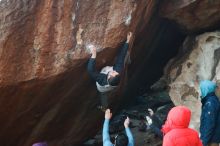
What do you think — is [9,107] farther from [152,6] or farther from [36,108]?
[152,6]

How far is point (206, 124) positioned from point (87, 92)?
304 centimetres

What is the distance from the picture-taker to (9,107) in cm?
785

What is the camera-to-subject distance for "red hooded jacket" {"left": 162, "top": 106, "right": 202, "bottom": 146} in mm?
4871

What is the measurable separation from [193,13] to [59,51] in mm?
3266

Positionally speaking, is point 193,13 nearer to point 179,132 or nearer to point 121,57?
point 121,57

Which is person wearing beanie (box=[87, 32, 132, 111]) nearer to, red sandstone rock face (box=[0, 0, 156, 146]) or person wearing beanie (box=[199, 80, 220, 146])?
red sandstone rock face (box=[0, 0, 156, 146])

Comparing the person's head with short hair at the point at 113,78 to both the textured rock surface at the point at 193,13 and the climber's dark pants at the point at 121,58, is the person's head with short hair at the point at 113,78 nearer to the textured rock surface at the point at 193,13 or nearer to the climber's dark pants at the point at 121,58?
the climber's dark pants at the point at 121,58

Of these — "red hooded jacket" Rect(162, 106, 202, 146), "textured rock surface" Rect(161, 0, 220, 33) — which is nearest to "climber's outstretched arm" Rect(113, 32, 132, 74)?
"textured rock surface" Rect(161, 0, 220, 33)

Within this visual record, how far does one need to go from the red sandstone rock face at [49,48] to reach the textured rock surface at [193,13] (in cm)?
61

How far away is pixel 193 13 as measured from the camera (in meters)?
9.28

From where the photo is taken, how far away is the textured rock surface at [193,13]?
29.4ft

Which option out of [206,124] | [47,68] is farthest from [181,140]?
[47,68]

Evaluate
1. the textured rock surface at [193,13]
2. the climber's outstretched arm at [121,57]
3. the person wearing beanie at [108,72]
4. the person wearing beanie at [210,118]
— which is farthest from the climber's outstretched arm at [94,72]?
the textured rock surface at [193,13]

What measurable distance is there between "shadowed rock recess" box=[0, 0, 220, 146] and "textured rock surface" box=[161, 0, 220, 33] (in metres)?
0.02
